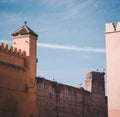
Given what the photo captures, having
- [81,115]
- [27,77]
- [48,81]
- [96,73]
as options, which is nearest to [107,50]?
[27,77]

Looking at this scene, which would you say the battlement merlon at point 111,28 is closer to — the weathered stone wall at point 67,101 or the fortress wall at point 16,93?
the fortress wall at point 16,93

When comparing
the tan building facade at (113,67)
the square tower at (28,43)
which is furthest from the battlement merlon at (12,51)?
the tan building facade at (113,67)

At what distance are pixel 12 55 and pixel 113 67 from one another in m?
4.57

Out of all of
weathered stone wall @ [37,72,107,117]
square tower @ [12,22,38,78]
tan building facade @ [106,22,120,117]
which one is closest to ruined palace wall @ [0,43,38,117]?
square tower @ [12,22,38,78]

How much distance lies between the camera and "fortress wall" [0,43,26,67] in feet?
51.4

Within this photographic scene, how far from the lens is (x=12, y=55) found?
53.7 feet

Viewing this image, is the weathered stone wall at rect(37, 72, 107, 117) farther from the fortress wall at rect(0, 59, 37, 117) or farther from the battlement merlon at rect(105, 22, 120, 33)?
the battlement merlon at rect(105, 22, 120, 33)

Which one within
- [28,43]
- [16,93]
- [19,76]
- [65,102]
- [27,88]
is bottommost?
[65,102]

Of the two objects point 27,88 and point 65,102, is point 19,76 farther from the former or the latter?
point 65,102

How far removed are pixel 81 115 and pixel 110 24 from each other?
9.67 m

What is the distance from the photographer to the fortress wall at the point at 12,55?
15660 mm

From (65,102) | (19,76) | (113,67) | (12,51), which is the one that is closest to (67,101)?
(65,102)

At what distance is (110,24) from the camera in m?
15.7

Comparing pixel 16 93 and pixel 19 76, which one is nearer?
pixel 16 93
